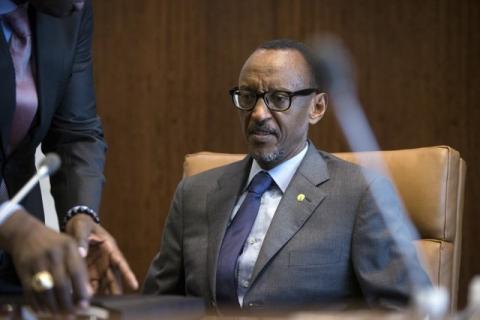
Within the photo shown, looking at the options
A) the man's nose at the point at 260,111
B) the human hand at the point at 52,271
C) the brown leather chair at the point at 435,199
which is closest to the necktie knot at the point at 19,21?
the human hand at the point at 52,271

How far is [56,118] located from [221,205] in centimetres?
66

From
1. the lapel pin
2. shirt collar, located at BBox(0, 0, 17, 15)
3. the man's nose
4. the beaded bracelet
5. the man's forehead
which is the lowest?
the lapel pin

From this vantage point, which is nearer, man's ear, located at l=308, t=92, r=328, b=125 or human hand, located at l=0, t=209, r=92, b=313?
human hand, located at l=0, t=209, r=92, b=313

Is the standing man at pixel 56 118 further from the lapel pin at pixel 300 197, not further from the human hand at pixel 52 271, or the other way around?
the lapel pin at pixel 300 197

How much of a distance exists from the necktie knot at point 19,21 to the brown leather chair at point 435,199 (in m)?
1.06

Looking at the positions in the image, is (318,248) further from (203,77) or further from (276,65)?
(203,77)

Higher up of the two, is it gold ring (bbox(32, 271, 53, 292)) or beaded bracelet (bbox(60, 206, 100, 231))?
gold ring (bbox(32, 271, 53, 292))

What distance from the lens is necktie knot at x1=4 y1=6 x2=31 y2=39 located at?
161cm

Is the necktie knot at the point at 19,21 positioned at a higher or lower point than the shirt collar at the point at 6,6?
lower

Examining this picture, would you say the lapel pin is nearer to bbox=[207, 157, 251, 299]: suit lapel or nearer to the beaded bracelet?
bbox=[207, 157, 251, 299]: suit lapel

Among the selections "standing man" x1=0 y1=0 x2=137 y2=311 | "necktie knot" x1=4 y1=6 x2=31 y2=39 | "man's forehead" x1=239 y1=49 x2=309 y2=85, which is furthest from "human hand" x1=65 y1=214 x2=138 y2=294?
"man's forehead" x1=239 y1=49 x2=309 y2=85

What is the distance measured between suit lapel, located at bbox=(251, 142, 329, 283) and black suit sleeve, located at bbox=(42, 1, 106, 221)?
1.76 feet

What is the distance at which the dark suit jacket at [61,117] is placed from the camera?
1.65 metres

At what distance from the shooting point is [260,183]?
7.56 feet
